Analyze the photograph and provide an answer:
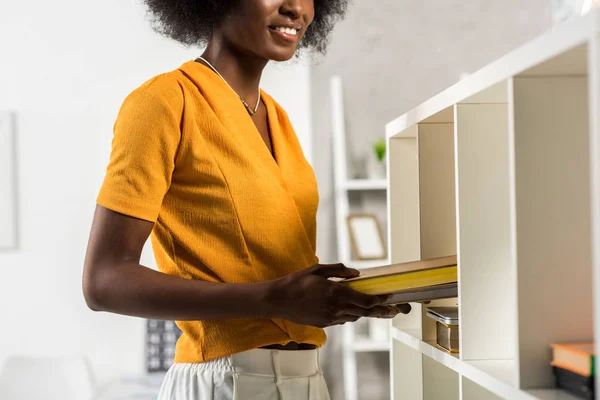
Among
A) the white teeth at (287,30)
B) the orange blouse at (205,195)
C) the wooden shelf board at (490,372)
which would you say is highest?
the white teeth at (287,30)

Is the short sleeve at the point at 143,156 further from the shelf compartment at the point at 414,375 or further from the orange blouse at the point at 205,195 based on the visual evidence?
the shelf compartment at the point at 414,375

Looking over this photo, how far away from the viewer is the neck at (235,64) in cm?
136

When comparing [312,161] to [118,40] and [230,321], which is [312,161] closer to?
[118,40]

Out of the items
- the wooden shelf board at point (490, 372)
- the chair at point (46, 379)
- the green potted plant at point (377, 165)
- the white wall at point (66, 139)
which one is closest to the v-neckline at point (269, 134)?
the wooden shelf board at point (490, 372)

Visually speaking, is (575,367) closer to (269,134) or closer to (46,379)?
(269,134)

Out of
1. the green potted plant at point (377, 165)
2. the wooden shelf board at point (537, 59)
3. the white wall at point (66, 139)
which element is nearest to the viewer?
the wooden shelf board at point (537, 59)

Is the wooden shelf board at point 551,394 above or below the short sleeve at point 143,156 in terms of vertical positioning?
below

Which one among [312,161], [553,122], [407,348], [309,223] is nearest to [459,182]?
[553,122]

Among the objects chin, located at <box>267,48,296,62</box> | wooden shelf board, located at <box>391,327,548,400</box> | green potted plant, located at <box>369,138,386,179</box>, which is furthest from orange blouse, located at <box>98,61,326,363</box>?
green potted plant, located at <box>369,138,386,179</box>

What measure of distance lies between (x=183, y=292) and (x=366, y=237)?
2308mm

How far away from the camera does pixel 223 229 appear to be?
47.2 inches

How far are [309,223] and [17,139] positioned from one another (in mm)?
2926

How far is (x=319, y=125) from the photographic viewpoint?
11.7ft

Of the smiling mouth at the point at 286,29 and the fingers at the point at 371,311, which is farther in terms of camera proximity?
the smiling mouth at the point at 286,29
